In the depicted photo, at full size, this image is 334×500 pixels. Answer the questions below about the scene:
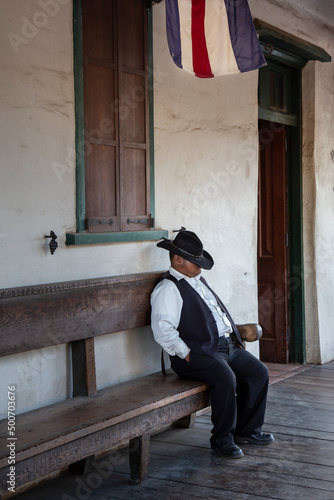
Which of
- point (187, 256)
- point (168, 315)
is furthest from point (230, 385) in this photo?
point (187, 256)

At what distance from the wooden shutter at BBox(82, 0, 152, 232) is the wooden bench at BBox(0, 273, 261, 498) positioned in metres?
0.43

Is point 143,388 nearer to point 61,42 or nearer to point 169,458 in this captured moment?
point 169,458

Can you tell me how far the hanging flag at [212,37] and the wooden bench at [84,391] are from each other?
134cm

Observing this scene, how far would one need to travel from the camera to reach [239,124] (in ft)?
16.4

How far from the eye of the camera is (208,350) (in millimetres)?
3658

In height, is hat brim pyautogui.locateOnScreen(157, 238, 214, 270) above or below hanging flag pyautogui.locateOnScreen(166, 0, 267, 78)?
below

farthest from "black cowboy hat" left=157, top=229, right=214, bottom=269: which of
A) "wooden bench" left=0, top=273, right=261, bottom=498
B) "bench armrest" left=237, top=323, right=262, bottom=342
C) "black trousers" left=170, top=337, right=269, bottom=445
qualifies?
"bench armrest" left=237, top=323, right=262, bottom=342

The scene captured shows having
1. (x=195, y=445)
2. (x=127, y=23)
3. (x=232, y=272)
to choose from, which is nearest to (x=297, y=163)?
(x=232, y=272)

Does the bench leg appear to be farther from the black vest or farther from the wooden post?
the black vest

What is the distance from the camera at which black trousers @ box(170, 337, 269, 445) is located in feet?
12.0

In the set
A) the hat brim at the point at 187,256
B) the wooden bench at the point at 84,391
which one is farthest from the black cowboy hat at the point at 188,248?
the wooden bench at the point at 84,391

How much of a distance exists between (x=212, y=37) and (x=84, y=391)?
89.1 inches

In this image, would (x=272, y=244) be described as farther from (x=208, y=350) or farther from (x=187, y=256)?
(x=208, y=350)

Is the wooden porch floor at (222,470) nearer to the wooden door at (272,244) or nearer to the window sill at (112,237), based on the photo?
the window sill at (112,237)
